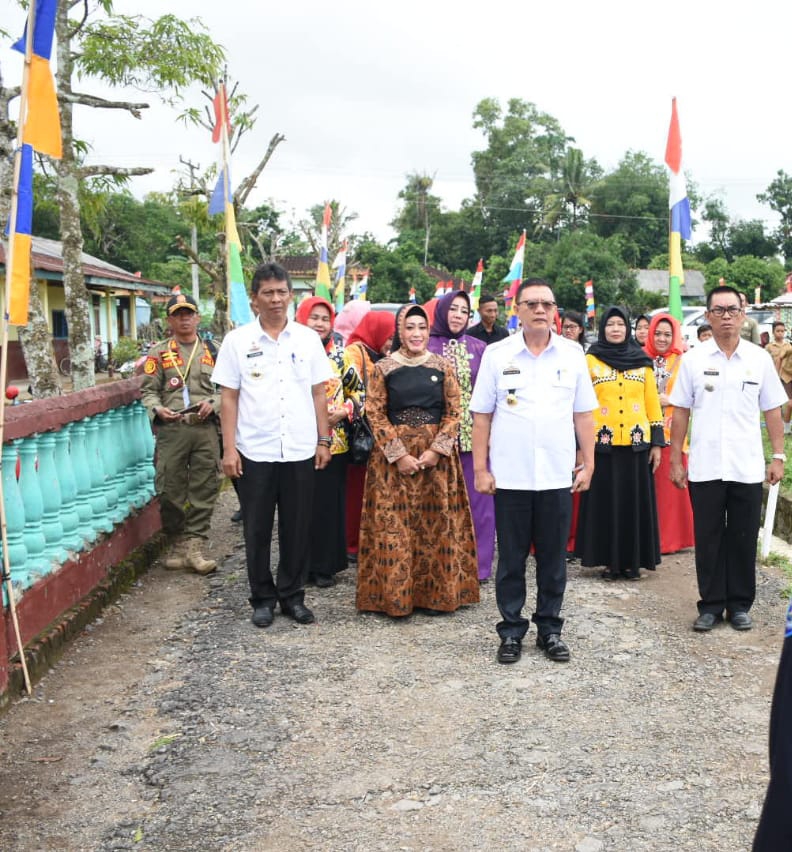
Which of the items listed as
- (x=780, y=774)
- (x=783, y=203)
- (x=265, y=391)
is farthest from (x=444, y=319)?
(x=783, y=203)

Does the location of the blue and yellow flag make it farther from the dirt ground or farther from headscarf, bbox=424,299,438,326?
headscarf, bbox=424,299,438,326

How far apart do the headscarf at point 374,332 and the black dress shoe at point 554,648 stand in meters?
2.33

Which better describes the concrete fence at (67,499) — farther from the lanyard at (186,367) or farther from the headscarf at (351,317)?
the headscarf at (351,317)

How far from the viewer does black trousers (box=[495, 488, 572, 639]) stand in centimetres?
463

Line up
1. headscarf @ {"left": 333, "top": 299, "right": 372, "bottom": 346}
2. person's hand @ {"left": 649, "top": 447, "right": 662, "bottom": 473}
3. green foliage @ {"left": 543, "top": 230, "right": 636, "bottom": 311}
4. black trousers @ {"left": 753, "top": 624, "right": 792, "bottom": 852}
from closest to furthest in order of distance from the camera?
1. black trousers @ {"left": 753, "top": 624, "right": 792, "bottom": 852}
2. person's hand @ {"left": 649, "top": 447, "right": 662, "bottom": 473}
3. headscarf @ {"left": 333, "top": 299, "right": 372, "bottom": 346}
4. green foliage @ {"left": 543, "top": 230, "right": 636, "bottom": 311}

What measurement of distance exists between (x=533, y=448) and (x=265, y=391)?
148 centimetres

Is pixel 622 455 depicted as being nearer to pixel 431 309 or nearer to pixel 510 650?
pixel 431 309

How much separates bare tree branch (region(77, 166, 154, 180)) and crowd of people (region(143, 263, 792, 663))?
2.10 m

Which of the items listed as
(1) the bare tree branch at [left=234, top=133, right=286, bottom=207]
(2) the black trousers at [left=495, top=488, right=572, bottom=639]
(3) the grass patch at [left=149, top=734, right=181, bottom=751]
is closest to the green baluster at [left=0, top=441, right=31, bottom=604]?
(3) the grass patch at [left=149, top=734, right=181, bottom=751]

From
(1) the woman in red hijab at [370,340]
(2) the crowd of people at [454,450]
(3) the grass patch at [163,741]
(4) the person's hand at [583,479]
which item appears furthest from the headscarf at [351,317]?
(3) the grass patch at [163,741]

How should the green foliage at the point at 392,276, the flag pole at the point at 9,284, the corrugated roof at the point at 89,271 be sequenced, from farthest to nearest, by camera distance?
the green foliage at the point at 392,276, the corrugated roof at the point at 89,271, the flag pole at the point at 9,284

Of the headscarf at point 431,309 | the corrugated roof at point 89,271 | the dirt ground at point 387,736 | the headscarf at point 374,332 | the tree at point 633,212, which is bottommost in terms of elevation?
the dirt ground at point 387,736

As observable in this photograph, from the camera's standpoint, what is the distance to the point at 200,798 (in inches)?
127

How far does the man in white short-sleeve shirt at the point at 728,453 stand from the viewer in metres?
5.02
